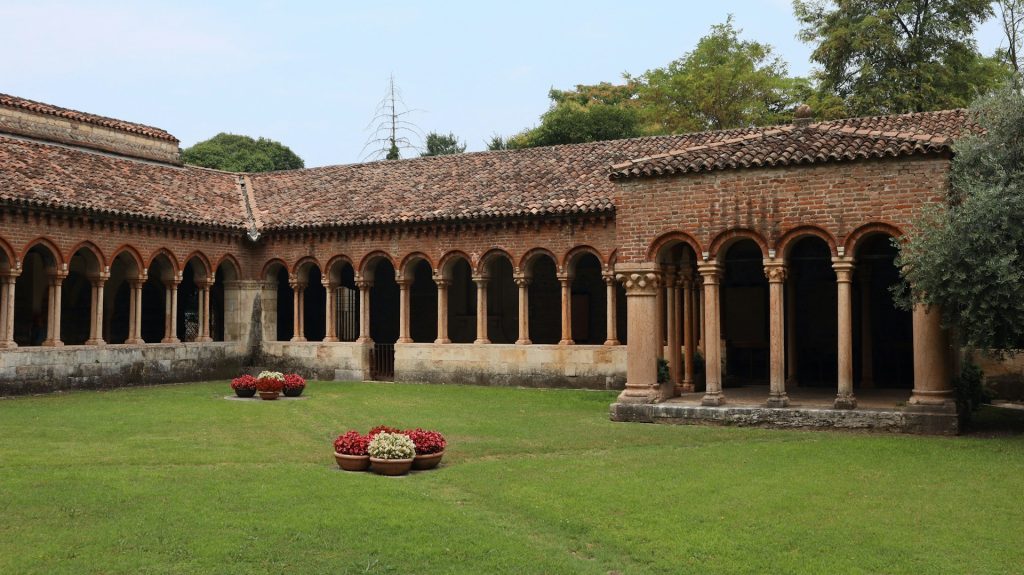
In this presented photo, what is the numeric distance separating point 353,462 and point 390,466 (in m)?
0.60

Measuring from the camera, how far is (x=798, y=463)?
12.9 m

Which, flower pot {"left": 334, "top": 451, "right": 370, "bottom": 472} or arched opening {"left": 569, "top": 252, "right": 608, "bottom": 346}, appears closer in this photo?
flower pot {"left": 334, "top": 451, "right": 370, "bottom": 472}

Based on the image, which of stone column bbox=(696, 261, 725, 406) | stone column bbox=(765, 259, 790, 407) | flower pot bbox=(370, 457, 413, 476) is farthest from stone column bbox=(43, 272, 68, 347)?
stone column bbox=(765, 259, 790, 407)

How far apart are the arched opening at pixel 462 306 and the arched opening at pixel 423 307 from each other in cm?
58

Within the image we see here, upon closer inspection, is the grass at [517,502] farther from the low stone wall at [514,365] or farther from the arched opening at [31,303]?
the arched opening at [31,303]

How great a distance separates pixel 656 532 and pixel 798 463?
15.0 feet

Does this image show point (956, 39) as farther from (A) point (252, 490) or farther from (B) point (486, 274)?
(A) point (252, 490)

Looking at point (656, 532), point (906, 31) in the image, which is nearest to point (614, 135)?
point (906, 31)

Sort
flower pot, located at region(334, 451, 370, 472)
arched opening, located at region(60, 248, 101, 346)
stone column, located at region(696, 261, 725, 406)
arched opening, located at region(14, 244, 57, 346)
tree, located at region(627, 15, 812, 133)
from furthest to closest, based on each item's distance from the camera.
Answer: tree, located at region(627, 15, 812, 133)
arched opening, located at region(60, 248, 101, 346)
arched opening, located at region(14, 244, 57, 346)
stone column, located at region(696, 261, 725, 406)
flower pot, located at region(334, 451, 370, 472)

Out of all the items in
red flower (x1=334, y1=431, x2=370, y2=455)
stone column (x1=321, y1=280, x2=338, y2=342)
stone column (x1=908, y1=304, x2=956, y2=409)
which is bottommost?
red flower (x1=334, y1=431, x2=370, y2=455)

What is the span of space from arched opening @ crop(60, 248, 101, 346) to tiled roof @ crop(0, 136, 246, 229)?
116 inches

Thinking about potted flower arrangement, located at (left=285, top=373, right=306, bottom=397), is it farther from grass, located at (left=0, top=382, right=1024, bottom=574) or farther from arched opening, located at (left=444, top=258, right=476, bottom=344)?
arched opening, located at (left=444, top=258, right=476, bottom=344)

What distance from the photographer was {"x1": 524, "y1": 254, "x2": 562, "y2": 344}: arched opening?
2927 centimetres

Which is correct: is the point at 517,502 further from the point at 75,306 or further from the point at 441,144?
the point at 441,144
